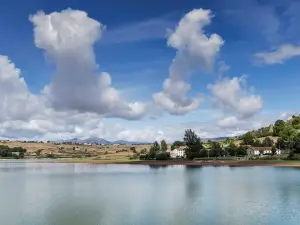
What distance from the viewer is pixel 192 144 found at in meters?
187

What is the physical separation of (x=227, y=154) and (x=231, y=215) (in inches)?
6179

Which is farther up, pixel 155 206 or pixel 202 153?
pixel 202 153

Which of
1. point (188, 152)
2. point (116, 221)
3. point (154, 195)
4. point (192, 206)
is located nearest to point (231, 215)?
point (192, 206)

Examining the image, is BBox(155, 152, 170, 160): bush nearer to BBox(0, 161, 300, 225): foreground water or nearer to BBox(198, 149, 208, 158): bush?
BBox(198, 149, 208, 158): bush

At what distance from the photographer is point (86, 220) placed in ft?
122

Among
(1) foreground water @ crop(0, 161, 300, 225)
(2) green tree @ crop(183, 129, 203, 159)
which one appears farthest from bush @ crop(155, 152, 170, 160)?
(1) foreground water @ crop(0, 161, 300, 225)

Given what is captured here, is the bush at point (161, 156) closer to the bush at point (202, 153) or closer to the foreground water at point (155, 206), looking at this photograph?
the bush at point (202, 153)

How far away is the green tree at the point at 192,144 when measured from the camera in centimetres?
18548

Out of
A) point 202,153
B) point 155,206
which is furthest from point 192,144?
point 155,206

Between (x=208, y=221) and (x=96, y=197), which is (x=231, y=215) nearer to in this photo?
(x=208, y=221)

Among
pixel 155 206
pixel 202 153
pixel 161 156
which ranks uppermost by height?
pixel 202 153

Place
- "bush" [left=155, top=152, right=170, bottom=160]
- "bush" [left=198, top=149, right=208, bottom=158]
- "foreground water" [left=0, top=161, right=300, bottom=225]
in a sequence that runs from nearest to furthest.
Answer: "foreground water" [left=0, top=161, right=300, bottom=225]
"bush" [left=198, top=149, right=208, bottom=158]
"bush" [left=155, top=152, right=170, bottom=160]

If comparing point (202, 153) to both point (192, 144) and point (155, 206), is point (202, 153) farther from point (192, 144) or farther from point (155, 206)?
point (155, 206)

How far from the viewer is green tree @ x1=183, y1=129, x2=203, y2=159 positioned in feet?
609
